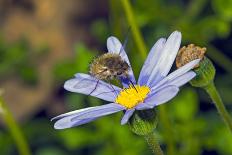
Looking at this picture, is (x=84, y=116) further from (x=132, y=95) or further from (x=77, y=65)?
(x=77, y=65)

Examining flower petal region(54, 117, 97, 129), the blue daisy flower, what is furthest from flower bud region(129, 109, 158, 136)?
flower petal region(54, 117, 97, 129)

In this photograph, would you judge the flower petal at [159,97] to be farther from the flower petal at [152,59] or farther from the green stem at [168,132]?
the green stem at [168,132]

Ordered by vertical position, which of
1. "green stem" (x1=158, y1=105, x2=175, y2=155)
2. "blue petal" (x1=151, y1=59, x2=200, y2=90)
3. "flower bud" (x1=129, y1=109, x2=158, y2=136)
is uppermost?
"blue petal" (x1=151, y1=59, x2=200, y2=90)

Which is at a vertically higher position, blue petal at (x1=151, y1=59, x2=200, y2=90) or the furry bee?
the furry bee

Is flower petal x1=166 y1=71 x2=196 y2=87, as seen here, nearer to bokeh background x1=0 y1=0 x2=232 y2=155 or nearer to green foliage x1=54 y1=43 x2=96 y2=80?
bokeh background x1=0 y1=0 x2=232 y2=155

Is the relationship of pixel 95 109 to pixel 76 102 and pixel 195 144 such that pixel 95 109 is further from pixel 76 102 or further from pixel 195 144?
pixel 76 102

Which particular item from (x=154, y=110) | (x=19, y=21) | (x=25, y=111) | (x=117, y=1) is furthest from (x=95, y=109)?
(x=19, y=21)
